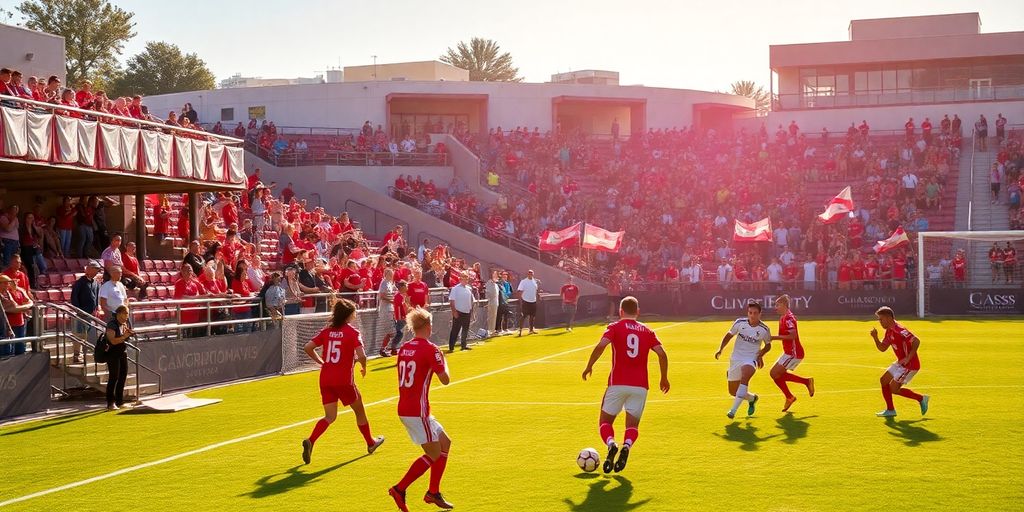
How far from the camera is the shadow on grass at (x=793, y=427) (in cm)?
1481

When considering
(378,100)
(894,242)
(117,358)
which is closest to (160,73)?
(378,100)

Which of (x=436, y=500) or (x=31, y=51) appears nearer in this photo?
(x=436, y=500)

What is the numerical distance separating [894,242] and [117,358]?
33174 mm

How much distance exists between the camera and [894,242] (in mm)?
43531

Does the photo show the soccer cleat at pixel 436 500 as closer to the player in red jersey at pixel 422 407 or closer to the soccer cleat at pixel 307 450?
the player in red jersey at pixel 422 407

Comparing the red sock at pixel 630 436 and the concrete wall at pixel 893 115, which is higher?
the concrete wall at pixel 893 115

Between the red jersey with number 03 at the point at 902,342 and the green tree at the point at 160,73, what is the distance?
7436 cm

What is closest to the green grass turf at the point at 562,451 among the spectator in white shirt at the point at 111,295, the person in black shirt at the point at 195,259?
the spectator in white shirt at the point at 111,295

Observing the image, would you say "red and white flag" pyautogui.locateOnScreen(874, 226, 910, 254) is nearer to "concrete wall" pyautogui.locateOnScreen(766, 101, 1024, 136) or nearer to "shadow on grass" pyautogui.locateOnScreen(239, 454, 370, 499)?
"concrete wall" pyautogui.locateOnScreen(766, 101, 1024, 136)

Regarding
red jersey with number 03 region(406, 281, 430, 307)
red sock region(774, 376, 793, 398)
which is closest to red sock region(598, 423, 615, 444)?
red sock region(774, 376, 793, 398)

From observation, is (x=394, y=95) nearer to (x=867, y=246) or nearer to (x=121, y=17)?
(x=867, y=246)

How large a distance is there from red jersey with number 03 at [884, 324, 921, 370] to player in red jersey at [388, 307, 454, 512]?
328 inches

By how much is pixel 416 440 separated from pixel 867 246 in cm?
4014

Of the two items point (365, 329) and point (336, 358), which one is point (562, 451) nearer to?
point (336, 358)
